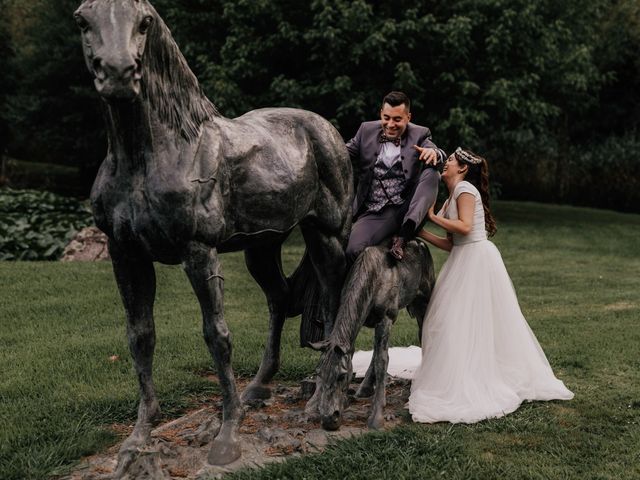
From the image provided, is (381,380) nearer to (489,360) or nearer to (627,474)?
(489,360)

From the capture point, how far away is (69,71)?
2378cm

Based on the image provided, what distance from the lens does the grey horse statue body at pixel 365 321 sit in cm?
473

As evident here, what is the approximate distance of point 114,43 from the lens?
137 inches

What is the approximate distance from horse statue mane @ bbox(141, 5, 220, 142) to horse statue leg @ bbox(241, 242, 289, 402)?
52.9 inches

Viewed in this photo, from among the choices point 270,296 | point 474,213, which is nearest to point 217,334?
point 270,296

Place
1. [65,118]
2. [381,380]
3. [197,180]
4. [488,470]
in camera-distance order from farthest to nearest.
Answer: [65,118] → [381,380] → [488,470] → [197,180]

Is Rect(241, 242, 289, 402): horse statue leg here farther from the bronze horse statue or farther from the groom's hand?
the groom's hand

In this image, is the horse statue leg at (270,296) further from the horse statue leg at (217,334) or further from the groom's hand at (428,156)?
the groom's hand at (428,156)

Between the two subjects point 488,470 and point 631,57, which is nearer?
point 488,470

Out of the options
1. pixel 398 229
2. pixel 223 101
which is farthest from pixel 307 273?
pixel 223 101

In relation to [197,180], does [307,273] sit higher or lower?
lower

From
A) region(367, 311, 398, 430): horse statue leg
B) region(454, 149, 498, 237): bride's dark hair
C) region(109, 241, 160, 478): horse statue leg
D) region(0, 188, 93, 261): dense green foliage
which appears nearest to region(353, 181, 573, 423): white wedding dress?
region(454, 149, 498, 237): bride's dark hair

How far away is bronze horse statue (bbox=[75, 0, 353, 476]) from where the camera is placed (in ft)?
11.9

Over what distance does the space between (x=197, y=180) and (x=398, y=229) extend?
5.81ft
